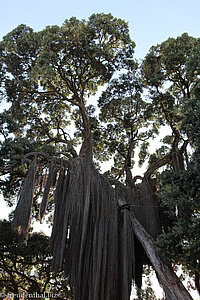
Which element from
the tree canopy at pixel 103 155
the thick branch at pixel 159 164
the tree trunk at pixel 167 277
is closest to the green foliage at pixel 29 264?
the tree canopy at pixel 103 155

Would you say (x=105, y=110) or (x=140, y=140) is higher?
(x=105, y=110)

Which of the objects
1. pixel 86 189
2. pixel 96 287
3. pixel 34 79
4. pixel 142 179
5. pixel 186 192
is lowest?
pixel 96 287

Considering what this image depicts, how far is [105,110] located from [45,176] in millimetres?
3724

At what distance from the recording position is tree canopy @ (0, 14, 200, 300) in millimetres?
4371

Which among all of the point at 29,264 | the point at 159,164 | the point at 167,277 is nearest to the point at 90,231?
the point at 167,277

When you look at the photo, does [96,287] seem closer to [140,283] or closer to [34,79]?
[140,283]

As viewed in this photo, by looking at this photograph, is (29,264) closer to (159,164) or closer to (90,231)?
(90,231)

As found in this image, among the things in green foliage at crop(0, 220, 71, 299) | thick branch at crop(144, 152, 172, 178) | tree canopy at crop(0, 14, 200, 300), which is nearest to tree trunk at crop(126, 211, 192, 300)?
tree canopy at crop(0, 14, 200, 300)

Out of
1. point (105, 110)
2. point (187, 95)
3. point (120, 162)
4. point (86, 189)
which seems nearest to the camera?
point (86, 189)

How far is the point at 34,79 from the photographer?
270 inches

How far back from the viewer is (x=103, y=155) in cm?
940

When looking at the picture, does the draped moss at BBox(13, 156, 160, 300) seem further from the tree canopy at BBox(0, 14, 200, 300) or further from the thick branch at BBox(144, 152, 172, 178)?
the thick branch at BBox(144, 152, 172, 178)

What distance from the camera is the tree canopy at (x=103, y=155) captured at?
14.3 ft

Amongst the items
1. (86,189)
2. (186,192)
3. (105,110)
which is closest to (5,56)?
(105,110)
